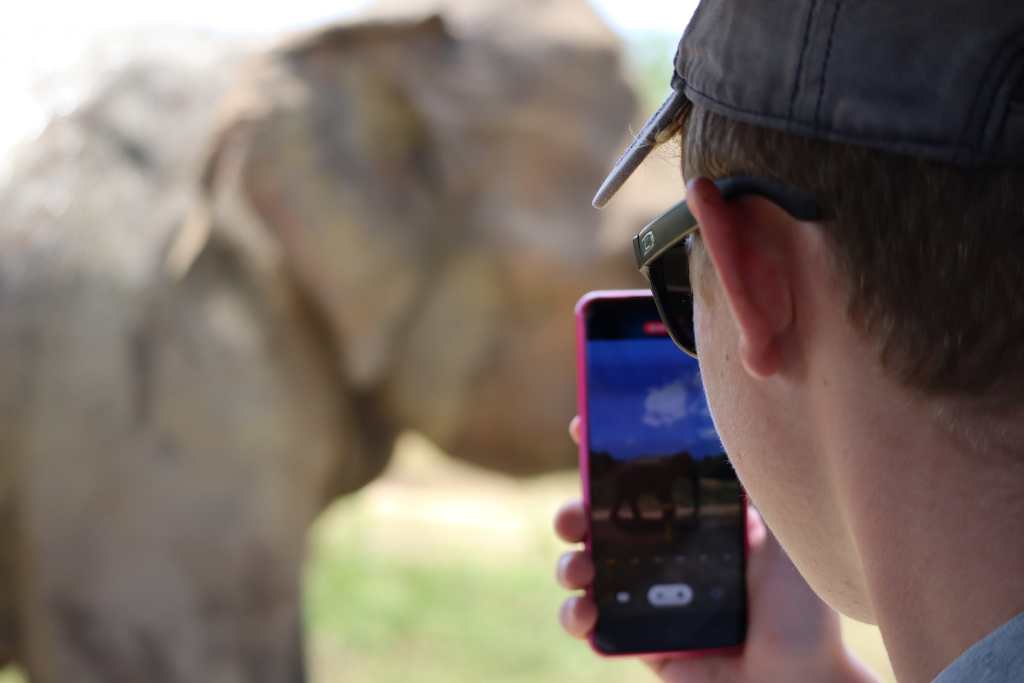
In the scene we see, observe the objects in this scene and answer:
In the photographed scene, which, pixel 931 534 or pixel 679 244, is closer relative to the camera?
pixel 931 534

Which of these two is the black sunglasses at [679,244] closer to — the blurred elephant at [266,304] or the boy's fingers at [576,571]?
the boy's fingers at [576,571]

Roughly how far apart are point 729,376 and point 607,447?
306 millimetres

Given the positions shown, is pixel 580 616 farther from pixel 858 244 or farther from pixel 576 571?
pixel 858 244

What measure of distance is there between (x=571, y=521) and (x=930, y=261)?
0.40m

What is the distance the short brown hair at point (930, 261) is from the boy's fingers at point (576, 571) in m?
0.38

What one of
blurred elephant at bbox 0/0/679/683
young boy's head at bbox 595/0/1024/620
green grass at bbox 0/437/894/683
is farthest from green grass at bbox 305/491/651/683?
young boy's head at bbox 595/0/1024/620

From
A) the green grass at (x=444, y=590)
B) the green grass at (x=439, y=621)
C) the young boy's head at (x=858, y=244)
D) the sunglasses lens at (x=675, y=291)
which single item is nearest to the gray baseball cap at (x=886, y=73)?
the young boy's head at (x=858, y=244)

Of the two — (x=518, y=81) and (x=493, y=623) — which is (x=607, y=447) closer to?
(x=518, y=81)

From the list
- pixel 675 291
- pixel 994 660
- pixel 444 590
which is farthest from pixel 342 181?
pixel 444 590

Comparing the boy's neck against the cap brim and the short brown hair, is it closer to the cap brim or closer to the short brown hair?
the short brown hair

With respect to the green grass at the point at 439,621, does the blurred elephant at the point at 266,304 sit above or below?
above

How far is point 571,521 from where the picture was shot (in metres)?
0.80

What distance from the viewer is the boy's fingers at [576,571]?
80 centimetres

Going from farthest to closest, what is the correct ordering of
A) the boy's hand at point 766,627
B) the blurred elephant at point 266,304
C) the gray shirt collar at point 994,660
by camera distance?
the blurred elephant at point 266,304 < the boy's hand at point 766,627 < the gray shirt collar at point 994,660
